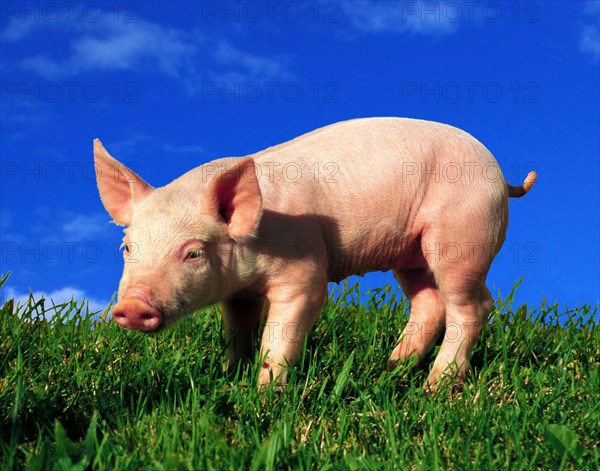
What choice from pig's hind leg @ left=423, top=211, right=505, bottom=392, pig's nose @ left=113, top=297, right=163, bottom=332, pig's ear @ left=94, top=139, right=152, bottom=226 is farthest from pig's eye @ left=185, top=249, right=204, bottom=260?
pig's hind leg @ left=423, top=211, right=505, bottom=392

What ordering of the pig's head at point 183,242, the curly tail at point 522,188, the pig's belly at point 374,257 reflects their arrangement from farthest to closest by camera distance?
1. the curly tail at point 522,188
2. the pig's belly at point 374,257
3. the pig's head at point 183,242

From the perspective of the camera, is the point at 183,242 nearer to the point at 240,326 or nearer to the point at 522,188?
the point at 240,326

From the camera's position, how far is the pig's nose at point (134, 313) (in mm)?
4047

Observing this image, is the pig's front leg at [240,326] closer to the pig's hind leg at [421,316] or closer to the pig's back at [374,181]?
the pig's back at [374,181]

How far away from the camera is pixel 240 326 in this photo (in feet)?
17.1

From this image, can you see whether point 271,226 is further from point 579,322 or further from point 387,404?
point 579,322

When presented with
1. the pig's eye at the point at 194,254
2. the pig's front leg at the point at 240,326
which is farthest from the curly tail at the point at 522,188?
the pig's eye at the point at 194,254

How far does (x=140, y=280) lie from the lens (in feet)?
13.7

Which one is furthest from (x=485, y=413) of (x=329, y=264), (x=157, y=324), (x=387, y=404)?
(x=157, y=324)

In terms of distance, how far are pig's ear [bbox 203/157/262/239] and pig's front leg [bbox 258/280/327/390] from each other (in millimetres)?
511

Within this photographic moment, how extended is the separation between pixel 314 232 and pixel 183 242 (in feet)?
2.91

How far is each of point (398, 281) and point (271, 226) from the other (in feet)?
5.71

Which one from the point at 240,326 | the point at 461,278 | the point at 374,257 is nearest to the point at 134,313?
the point at 240,326

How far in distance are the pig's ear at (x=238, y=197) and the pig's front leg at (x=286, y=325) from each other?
0.51 m
